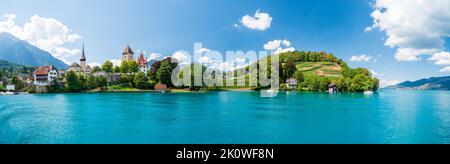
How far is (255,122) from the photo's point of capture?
21.0m

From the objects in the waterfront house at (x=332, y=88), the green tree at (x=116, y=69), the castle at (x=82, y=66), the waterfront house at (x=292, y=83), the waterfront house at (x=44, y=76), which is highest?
the castle at (x=82, y=66)

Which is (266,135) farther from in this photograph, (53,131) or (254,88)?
(254,88)

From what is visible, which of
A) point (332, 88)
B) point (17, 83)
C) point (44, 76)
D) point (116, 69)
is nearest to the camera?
point (17, 83)

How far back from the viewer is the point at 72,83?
242 ft

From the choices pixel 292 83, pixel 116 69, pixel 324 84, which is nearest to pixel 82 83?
pixel 116 69

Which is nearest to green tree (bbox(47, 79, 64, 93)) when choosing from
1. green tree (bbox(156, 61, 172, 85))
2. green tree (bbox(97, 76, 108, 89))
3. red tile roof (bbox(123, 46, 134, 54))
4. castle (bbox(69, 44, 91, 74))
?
green tree (bbox(97, 76, 108, 89))

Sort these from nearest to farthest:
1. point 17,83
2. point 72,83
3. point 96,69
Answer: point 17,83, point 72,83, point 96,69

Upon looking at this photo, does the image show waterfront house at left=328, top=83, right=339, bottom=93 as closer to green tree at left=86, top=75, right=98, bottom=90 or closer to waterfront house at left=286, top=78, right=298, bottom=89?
waterfront house at left=286, top=78, right=298, bottom=89

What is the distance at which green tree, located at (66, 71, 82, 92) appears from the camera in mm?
73469

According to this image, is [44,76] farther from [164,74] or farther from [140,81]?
[164,74]

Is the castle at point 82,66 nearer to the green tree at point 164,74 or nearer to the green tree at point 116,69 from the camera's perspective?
the green tree at point 116,69

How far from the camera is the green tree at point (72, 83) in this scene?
7347 centimetres

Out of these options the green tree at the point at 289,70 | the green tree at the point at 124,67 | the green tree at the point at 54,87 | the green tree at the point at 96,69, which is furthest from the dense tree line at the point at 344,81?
the green tree at the point at 54,87
